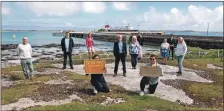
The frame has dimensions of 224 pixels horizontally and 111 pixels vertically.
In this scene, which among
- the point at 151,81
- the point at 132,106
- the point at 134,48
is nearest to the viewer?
the point at 132,106

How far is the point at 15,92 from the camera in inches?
722

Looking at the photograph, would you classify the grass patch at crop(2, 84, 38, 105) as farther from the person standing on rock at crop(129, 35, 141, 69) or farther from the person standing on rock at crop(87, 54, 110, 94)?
the person standing on rock at crop(129, 35, 141, 69)

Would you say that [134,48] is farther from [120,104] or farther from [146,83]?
[120,104]

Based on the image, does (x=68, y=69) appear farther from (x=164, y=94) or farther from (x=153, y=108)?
(x=153, y=108)

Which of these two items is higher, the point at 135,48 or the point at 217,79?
the point at 135,48

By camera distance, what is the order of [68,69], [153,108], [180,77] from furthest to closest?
[68,69]
[180,77]
[153,108]

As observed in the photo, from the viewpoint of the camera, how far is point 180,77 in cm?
2462

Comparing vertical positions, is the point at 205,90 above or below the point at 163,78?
below

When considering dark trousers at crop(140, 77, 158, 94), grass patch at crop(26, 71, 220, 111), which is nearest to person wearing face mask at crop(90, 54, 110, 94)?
grass patch at crop(26, 71, 220, 111)

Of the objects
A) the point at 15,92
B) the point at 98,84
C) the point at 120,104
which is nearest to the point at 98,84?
the point at 98,84

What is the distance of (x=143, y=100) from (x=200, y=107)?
278 centimetres

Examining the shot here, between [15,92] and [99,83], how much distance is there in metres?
4.33

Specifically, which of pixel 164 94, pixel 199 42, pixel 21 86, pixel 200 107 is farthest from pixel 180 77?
pixel 199 42

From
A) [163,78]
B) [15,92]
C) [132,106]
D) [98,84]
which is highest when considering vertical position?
[98,84]
